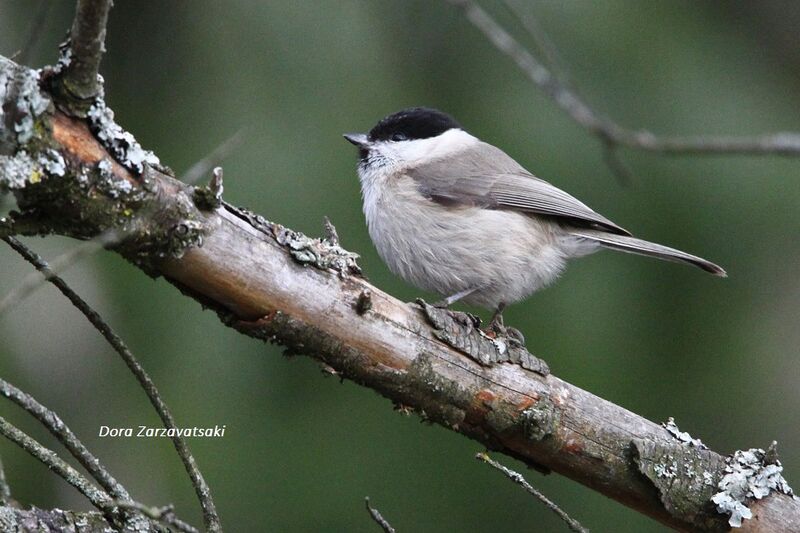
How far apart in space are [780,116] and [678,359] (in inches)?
41.3

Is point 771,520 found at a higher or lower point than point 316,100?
lower

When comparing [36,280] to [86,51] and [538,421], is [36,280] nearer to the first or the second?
[86,51]

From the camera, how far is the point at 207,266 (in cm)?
194

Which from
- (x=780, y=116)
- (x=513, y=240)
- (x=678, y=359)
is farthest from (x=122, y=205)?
(x=780, y=116)

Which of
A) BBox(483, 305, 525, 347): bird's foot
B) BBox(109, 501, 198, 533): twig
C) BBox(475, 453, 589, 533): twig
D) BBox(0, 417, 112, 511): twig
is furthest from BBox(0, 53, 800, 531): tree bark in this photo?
BBox(109, 501, 198, 533): twig

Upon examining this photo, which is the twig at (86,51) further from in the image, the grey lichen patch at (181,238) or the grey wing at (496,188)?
the grey wing at (496,188)

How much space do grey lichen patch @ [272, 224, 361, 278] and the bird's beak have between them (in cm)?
106

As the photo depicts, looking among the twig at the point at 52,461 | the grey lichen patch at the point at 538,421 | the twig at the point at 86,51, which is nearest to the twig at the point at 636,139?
the twig at the point at 86,51

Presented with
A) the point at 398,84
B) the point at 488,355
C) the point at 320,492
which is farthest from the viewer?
the point at 398,84

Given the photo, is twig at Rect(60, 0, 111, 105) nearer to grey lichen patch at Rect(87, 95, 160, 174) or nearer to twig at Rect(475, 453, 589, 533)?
grey lichen patch at Rect(87, 95, 160, 174)

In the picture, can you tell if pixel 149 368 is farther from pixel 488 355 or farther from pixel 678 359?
pixel 678 359

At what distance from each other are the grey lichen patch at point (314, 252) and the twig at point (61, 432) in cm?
63

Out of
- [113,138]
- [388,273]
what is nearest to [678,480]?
[388,273]

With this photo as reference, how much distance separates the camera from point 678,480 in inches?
92.3
